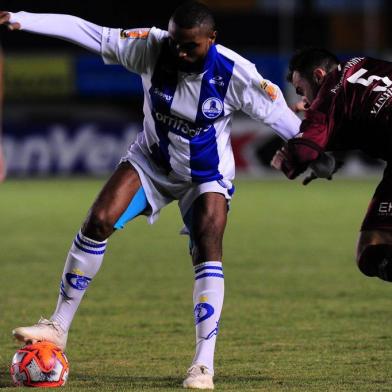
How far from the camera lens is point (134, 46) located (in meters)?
6.68

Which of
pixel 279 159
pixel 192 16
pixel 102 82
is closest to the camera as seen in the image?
pixel 279 159

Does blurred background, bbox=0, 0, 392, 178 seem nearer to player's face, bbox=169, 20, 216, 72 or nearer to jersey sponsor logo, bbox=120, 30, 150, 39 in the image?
jersey sponsor logo, bbox=120, 30, 150, 39

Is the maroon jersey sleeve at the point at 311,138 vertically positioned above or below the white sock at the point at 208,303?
above

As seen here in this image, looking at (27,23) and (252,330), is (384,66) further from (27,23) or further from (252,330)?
(252,330)

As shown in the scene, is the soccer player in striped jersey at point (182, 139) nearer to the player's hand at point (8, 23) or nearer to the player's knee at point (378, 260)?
the player's hand at point (8, 23)

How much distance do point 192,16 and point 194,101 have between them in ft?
1.68

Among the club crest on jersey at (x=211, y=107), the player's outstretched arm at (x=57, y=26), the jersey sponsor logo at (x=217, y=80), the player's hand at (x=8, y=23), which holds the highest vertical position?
the player's hand at (x=8, y=23)

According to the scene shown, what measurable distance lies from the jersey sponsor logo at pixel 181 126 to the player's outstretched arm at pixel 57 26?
56cm

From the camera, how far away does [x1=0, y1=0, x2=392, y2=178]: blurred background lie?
29.2 metres

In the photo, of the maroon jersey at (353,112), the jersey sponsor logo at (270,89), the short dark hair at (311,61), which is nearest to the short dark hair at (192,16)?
the jersey sponsor logo at (270,89)

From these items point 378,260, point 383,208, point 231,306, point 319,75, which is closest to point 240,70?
point 319,75

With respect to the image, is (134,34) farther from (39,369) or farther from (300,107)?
(39,369)

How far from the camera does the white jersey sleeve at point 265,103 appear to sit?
21.5 feet

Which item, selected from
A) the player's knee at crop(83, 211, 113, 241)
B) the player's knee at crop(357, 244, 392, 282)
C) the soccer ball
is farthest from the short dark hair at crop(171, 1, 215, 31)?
the soccer ball
